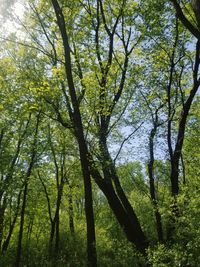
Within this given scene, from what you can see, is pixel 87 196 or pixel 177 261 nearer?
pixel 177 261

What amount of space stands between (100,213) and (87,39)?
32910mm

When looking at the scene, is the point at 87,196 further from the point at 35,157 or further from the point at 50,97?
the point at 35,157

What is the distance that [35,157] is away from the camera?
25.5 m

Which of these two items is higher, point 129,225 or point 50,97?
point 50,97

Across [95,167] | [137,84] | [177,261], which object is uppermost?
[137,84]

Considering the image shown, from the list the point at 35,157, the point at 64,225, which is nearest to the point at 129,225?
the point at 35,157

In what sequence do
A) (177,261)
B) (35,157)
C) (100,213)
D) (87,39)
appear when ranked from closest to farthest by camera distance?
(177,261) → (87,39) → (35,157) → (100,213)

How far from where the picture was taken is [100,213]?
45688mm

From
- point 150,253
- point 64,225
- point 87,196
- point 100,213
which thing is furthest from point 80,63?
point 100,213

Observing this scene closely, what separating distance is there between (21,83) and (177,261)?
11.8 metres

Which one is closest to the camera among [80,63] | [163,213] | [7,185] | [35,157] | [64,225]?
[163,213]

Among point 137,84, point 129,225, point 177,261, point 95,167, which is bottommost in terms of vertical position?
point 177,261

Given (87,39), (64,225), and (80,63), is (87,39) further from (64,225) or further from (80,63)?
(64,225)

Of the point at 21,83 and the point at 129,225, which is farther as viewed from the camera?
the point at 21,83
